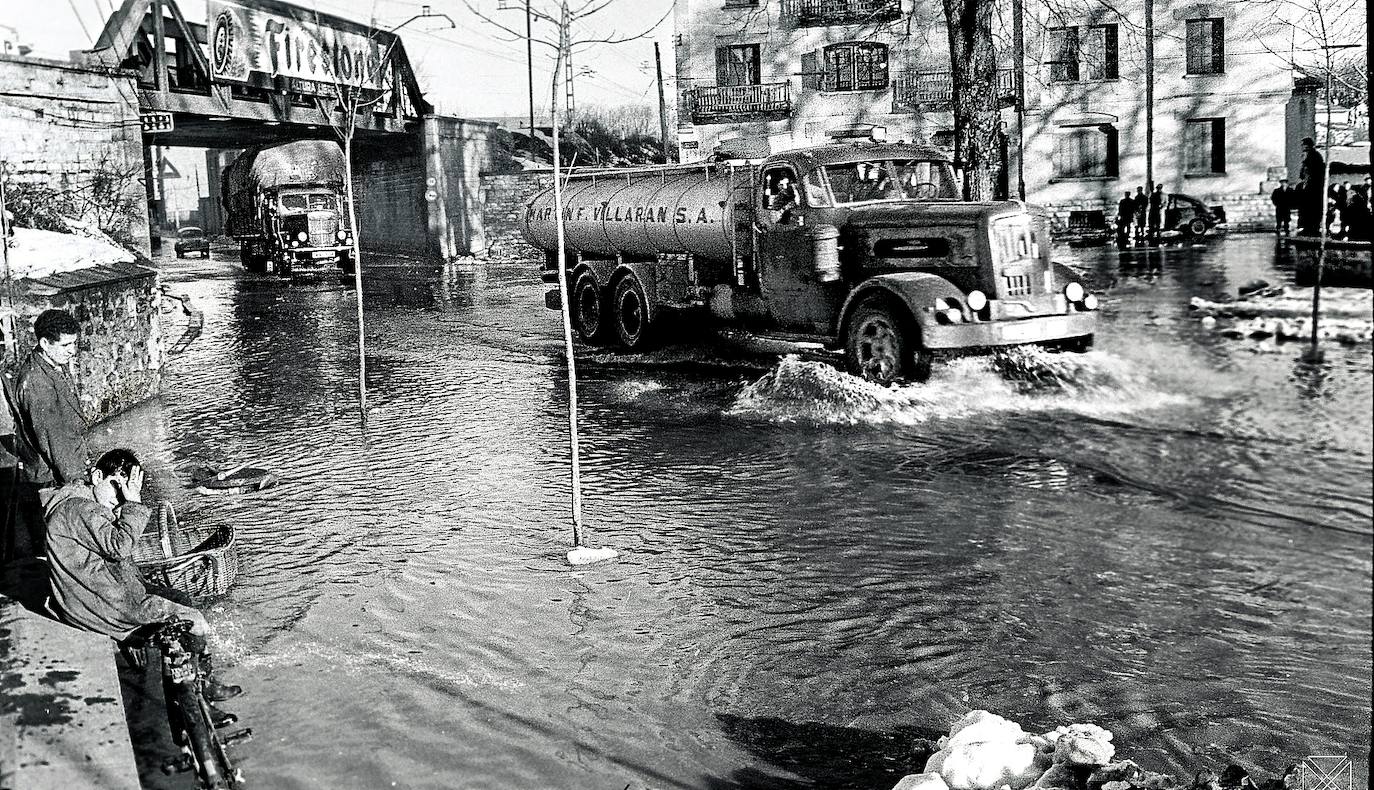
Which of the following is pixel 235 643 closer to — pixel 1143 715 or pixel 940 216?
pixel 1143 715

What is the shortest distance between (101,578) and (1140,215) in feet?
30.1

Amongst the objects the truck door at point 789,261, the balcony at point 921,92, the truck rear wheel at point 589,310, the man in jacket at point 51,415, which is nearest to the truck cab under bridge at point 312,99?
the truck rear wheel at point 589,310

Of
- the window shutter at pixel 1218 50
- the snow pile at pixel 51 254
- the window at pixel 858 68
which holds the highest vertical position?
the window at pixel 858 68

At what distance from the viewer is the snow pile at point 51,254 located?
39.6ft

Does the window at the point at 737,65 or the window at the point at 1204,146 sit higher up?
the window at the point at 737,65

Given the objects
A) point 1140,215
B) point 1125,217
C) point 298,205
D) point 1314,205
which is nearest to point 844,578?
point 1314,205

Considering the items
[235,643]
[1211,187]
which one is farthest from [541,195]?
[235,643]

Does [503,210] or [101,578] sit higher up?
[503,210]

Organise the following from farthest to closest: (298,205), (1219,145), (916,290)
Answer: (298,205) < (916,290) < (1219,145)

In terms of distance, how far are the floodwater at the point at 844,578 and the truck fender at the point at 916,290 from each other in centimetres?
83

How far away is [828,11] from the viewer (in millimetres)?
Result: 38000

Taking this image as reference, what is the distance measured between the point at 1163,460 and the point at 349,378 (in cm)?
1108

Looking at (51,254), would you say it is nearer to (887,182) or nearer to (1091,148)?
(887,182)

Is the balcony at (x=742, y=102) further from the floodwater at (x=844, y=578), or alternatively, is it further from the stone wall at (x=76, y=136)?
the floodwater at (x=844, y=578)
